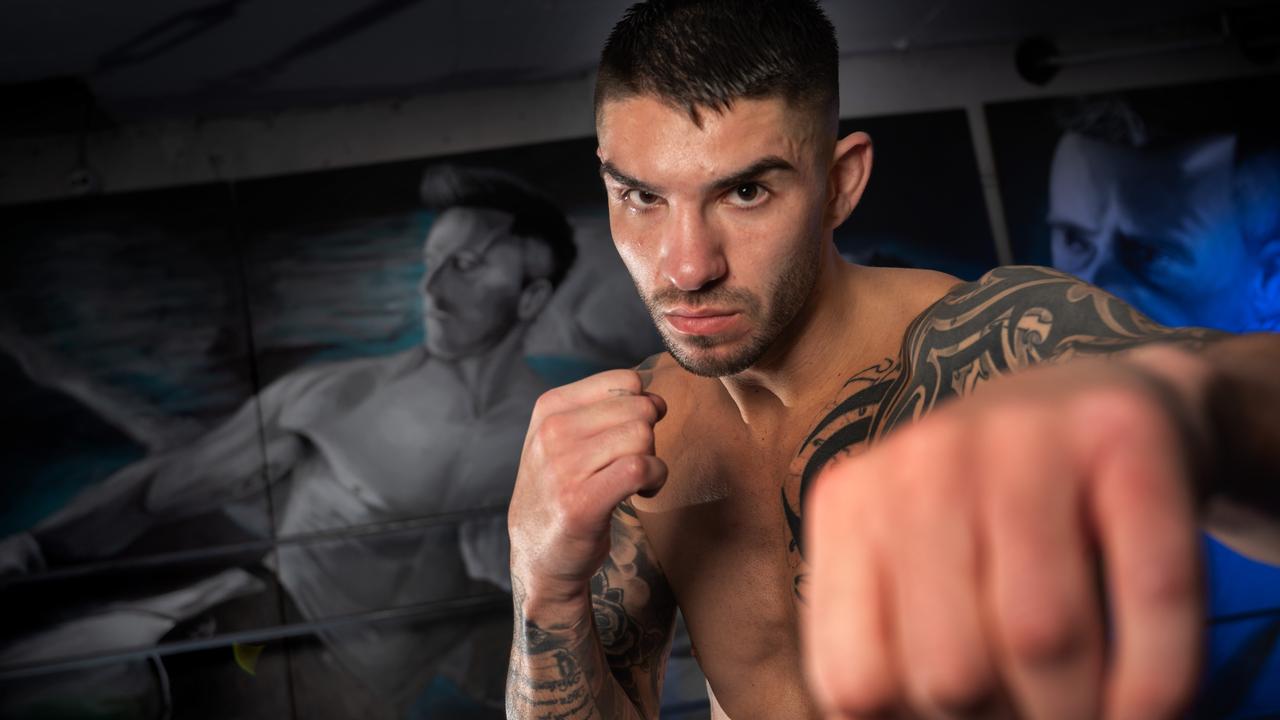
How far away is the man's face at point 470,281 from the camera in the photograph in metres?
3.41

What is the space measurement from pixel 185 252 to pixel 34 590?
124cm

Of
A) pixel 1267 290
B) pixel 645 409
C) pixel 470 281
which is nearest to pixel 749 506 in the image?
pixel 645 409

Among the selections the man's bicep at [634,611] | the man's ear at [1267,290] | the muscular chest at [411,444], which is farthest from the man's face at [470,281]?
the man's ear at [1267,290]

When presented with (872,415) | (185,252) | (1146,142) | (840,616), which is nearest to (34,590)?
Result: (185,252)

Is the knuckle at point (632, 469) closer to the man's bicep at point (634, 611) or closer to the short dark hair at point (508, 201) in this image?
the man's bicep at point (634, 611)

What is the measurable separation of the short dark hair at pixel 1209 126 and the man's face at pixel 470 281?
7.41 feet

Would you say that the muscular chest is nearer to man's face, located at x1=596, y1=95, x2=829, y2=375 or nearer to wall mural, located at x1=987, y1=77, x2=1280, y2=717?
wall mural, located at x1=987, y1=77, x2=1280, y2=717

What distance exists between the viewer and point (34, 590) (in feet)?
10.3

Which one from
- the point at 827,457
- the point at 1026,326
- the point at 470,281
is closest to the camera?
the point at 1026,326

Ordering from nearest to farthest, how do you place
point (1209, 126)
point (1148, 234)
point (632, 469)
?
point (632, 469)
point (1148, 234)
point (1209, 126)

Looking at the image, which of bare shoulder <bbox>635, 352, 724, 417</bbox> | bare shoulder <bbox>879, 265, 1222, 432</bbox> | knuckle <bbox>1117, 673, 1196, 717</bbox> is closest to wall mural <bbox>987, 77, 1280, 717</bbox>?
bare shoulder <bbox>635, 352, 724, 417</bbox>

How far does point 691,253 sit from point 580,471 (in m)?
0.26

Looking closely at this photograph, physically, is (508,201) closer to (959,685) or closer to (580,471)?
(580,471)

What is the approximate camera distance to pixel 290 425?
3.30m
